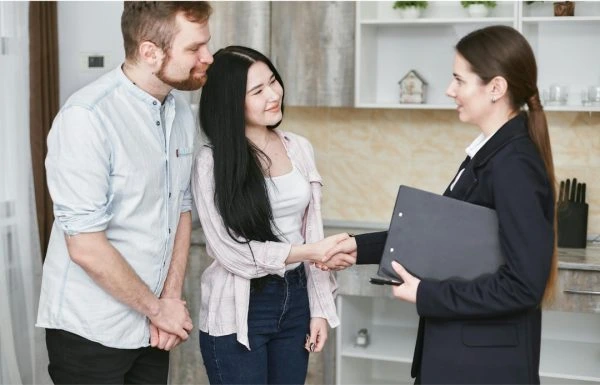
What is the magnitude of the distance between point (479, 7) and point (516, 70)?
1862mm

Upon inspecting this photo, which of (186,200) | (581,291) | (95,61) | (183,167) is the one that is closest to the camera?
(183,167)

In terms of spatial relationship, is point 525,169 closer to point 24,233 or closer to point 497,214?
point 497,214

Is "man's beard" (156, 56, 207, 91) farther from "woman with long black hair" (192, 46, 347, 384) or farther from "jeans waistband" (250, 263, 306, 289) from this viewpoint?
"jeans waistband" (250, 263, 306, 289)

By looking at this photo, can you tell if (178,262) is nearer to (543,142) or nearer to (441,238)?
(441,238)

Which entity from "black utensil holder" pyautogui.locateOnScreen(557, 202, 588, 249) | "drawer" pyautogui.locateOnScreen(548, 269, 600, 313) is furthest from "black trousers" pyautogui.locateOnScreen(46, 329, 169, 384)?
"black utensil holder" pyautogui.locateOnScreen(557, 202, 588, 249)

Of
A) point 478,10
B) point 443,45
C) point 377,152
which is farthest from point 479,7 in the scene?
point 377,152

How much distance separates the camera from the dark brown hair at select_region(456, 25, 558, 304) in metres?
1.83

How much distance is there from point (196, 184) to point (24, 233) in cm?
133

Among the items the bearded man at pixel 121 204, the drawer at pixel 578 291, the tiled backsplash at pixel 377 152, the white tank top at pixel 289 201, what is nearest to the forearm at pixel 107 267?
the bearded man at pixel 121 204

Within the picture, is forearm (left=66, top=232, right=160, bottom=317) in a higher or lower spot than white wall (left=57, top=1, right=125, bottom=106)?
lower

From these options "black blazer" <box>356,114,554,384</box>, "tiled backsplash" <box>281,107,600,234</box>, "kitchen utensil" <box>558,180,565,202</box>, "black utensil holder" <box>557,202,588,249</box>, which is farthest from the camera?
"tiled backsplash" <box>281,107,600,234</box>

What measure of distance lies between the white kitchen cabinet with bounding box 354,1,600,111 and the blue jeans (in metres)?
1.47

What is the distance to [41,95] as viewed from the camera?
3574 millimetres

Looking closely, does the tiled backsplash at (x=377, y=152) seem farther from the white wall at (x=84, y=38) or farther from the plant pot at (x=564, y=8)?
the white wall at (x=84, y=38)
